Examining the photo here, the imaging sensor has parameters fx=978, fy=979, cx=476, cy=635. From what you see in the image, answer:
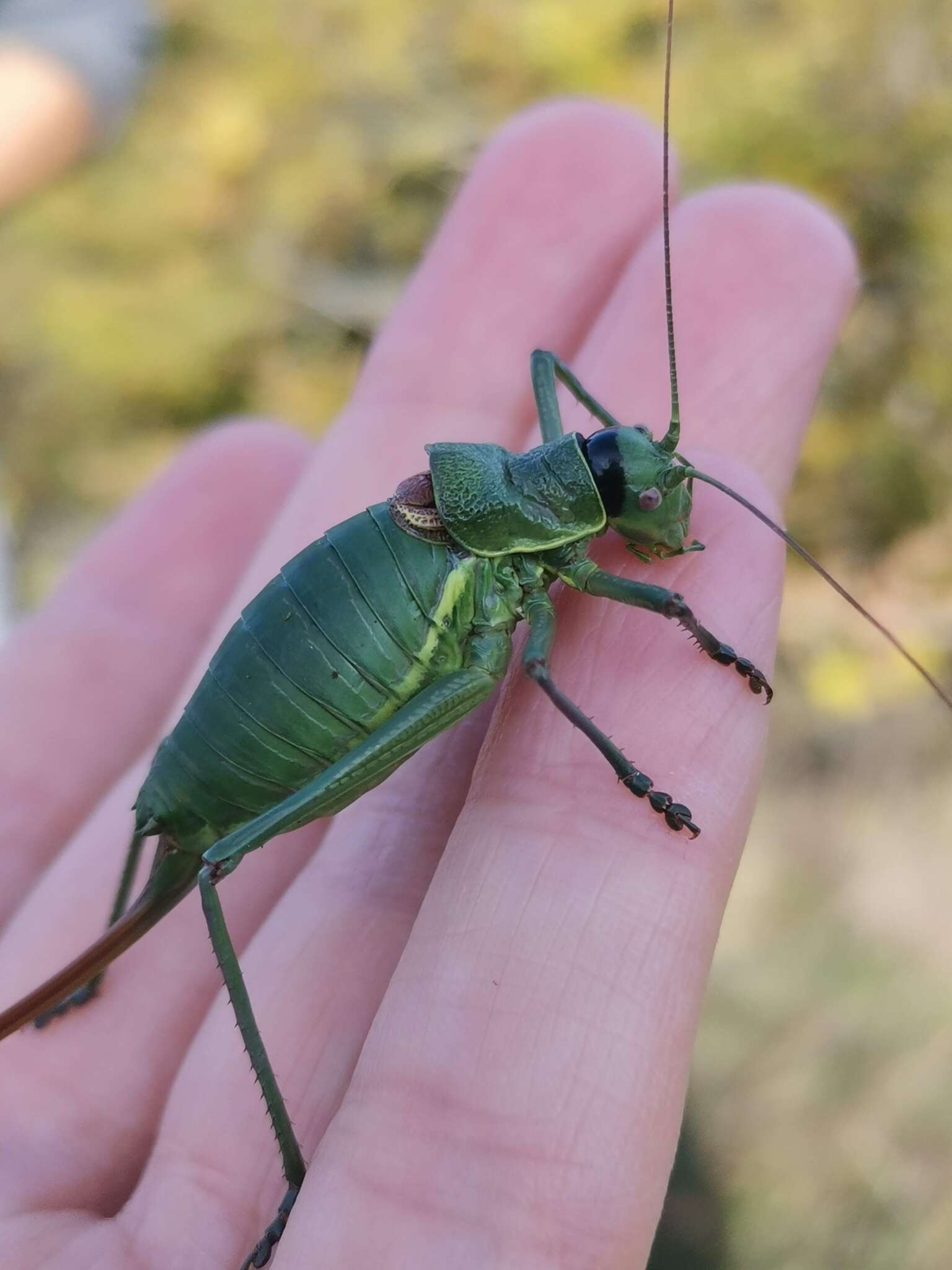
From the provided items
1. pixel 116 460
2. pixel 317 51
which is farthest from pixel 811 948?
pixel 317 51

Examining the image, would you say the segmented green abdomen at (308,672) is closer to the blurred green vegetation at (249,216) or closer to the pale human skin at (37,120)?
the blurred green vegetation at (249,216)

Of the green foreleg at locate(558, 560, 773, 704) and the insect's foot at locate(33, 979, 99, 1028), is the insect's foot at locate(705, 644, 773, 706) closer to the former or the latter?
the green foreleg at locate(558, 560, 773, 704)

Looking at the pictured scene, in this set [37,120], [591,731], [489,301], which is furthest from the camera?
[37,120]

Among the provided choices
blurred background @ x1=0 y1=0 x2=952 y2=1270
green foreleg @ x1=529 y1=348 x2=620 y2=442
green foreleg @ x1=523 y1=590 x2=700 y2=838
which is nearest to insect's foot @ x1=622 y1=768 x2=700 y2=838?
green foreleg @ x1=523 y1=590 x2=700 y2=838

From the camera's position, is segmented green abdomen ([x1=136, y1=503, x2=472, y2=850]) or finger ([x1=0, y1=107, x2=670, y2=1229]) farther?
finger ([x1=0, y1=107, x2=670, y2=1229])

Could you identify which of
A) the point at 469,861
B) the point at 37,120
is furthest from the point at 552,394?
the point at 37,120

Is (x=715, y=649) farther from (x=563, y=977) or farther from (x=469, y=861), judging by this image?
(x=563, y=977)

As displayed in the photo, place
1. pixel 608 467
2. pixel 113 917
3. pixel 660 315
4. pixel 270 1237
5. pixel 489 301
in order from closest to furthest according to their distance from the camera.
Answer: pixel 270 1237
pixel 608 467
pixel 113 917
pixel 660 315
pixel 489 301
